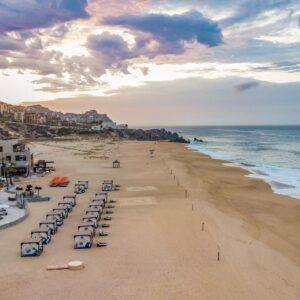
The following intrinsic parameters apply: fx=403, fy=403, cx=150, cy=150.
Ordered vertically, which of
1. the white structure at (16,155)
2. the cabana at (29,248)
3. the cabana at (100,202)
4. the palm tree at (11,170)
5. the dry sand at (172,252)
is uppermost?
the white structure at (16,155)

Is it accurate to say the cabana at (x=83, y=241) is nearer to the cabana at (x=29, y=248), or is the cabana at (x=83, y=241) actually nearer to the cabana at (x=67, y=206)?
the cabana at (x=29, y=248)

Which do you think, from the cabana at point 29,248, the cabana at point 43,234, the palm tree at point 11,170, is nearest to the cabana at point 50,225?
the cabana at point 43,234

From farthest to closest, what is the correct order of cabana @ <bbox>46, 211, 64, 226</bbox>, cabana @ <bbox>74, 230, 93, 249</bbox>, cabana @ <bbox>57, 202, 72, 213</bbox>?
1. cabana @ <bbox>57, 202, 72, 213</bbox>
2. cabana @ <bbox>46, 211, 64, 226</bbox>
3. cabana @ <bbox>74, 230, 93, 249</bbox>

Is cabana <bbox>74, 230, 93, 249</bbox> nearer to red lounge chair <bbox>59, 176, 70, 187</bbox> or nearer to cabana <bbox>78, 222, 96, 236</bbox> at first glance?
cabana <bbox>78, 222, 96, 236</bbox>

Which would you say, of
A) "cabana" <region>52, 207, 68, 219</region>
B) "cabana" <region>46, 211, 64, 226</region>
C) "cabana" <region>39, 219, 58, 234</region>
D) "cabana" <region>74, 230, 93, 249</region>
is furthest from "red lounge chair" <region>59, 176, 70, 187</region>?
"cabana" <region>74, 230, 93, 249</region>

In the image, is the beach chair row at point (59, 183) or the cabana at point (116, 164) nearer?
the beach chair row at point (59, 183)
